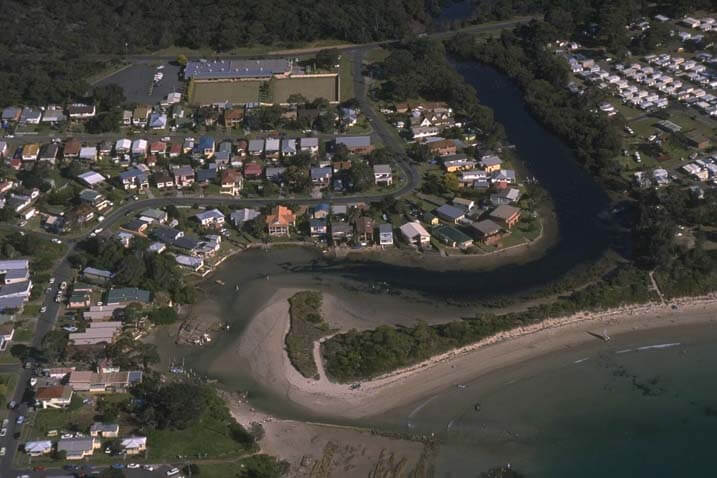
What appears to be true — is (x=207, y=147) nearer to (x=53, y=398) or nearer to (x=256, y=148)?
(x=256, y=148)

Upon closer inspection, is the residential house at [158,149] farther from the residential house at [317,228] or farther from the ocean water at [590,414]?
the ocean water at [590,414]

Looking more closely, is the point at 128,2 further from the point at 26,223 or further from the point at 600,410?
the point at 600,410

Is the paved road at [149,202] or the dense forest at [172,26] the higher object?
the dense forest at [172,26]

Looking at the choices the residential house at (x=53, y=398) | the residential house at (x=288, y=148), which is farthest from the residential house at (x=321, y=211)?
the residential house at (x=53, y=398)

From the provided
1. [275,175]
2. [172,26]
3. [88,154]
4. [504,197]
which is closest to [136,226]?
[275,175]

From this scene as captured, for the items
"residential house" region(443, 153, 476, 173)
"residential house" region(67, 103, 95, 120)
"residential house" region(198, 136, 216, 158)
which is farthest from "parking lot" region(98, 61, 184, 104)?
"residential house" region(443, 153, 476, 173)

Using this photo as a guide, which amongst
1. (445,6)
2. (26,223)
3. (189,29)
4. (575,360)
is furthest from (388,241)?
(445,6)
